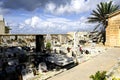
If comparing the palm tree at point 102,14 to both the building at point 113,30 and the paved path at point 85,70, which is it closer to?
the building at point 113,30

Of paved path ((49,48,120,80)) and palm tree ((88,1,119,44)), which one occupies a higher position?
palm tree ((88,1,119,44))

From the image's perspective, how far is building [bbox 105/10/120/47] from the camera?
3019 cm

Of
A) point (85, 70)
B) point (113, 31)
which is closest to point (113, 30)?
point (113, 31)

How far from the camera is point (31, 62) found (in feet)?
67.5

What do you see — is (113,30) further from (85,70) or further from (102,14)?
(85,70)

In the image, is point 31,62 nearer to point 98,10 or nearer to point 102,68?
point 102,68

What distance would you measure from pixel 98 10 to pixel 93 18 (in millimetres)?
1413

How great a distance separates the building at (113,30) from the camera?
30.2 meters

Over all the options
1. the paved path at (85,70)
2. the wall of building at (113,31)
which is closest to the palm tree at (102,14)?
the wall of building at (113,31)

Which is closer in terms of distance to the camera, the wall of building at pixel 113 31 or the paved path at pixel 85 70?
the paved path at pixel 85 70

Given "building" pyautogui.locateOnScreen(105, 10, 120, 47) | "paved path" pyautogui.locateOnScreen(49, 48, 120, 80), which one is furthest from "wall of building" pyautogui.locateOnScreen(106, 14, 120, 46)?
"paved path" pyautogui.locateOnScreen(49, 48, 120, 80)

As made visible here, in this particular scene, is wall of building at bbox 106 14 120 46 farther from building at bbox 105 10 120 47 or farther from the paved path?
the paved path

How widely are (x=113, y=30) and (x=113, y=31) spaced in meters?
0.12

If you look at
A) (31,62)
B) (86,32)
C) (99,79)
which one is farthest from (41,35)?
(86,32)
